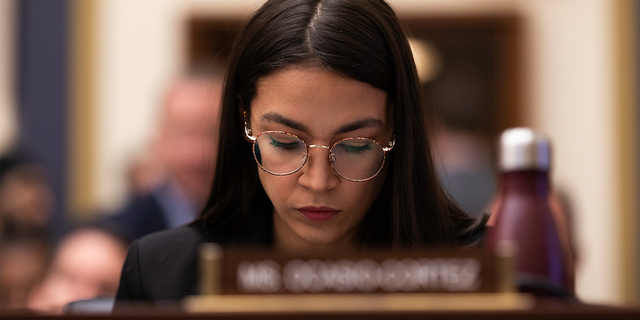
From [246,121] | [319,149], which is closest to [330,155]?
[319,149]

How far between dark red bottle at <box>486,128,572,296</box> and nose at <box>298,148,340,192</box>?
0.39m

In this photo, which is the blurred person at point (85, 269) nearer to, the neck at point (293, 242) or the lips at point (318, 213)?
the neck at point (293, 242)

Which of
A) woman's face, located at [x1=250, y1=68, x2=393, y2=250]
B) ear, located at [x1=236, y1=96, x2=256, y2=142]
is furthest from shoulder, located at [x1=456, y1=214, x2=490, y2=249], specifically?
ear, located at [x1=236, y1=96, x2=256, y2=142]

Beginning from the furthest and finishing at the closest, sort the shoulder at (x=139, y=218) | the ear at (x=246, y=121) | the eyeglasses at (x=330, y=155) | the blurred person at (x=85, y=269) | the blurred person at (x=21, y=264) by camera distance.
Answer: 1. the blurred person at (x=21, y=264)
2. the shoulder at (x=139, y=218)
3. the blurred person at (x=85, y=269)
4. the ear at (x=246, y=121)
5. the eyeglasses at (x=330, y=155)

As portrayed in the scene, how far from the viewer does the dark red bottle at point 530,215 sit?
2.26 feet

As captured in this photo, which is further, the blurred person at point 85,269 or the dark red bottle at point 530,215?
the blurred person at point 85,269

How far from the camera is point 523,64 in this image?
4004mm

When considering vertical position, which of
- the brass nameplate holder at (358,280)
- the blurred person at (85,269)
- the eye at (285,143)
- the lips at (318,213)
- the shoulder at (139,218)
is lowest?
the blurred person at (85,269)

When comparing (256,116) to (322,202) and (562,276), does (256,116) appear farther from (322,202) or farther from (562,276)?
(562,276)

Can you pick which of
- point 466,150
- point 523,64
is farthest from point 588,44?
point 466,150

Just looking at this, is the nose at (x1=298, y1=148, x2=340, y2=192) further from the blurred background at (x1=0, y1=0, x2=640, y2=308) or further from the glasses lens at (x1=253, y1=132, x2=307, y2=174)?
the blurred background at (x1=0, y1=0, x2=640, y2=308)

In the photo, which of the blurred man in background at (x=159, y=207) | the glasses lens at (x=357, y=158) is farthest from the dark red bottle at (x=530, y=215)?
the blurred man in background at (x=159, y=207)

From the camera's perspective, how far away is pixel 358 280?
575 millimetres

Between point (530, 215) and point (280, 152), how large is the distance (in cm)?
49
